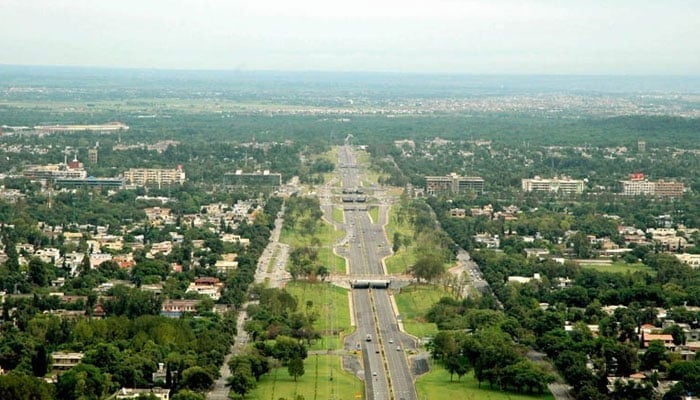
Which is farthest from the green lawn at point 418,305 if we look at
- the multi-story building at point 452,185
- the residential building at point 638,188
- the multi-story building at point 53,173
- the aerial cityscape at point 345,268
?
the multi-story building at point 53,173

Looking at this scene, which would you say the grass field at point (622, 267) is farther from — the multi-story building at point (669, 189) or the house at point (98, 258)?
the multi-story building at point (669, 189)

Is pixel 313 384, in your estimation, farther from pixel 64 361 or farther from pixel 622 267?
pixel 622 267

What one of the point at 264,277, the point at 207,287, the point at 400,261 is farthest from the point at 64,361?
the point at 400,261

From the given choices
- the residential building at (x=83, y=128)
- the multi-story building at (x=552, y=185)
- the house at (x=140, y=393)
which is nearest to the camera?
the house at (x=140, y=393)

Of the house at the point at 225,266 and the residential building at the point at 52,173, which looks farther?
the residential building at the point at 52,173

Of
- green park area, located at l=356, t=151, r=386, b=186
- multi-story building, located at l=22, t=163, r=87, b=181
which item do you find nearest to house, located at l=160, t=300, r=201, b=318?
multi-story building, located at l=22, t=163, r=87, b=181

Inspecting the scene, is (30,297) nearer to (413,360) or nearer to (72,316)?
(72,316)

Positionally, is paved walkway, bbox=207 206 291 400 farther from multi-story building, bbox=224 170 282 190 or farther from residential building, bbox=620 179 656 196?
residential building, bbox=620 179 656 196
